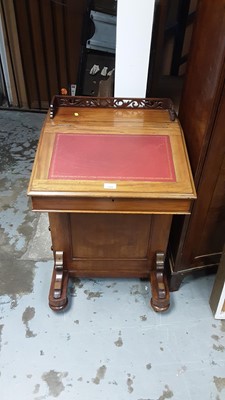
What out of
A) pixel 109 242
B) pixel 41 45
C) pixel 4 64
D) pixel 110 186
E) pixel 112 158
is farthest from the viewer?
pixel 4 64

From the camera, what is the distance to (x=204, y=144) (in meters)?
1.26

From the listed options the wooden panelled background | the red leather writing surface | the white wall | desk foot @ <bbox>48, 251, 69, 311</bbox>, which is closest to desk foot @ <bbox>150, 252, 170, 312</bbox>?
desk foot @ <bbox>48, 251, 69, 311</bbox>

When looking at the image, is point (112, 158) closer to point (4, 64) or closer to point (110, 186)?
point (110, 186)

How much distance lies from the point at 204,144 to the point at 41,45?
237 cm

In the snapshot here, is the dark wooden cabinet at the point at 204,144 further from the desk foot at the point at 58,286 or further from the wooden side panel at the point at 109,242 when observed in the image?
the desk foot at the point at 58,286

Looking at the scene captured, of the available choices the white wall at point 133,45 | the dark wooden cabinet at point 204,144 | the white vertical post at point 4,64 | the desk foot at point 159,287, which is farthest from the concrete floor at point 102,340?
the white vertical post at point 4,64

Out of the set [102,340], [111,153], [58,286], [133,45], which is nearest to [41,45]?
Result: [133,45]

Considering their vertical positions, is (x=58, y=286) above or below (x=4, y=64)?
below

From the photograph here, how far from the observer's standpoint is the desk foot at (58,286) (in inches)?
62.7

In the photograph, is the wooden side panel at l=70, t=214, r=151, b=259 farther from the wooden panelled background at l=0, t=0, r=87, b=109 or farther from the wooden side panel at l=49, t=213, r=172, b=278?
the wooden panelled background at l=0, t=0, r=87, b=109

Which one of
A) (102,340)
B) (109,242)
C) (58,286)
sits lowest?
(102,340)

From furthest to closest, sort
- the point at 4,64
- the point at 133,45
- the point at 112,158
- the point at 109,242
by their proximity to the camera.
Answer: the point at 4,64
the point at 109,242
the point at 133,45
the point at 112,158

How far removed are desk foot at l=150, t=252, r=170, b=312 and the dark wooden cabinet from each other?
6 cm

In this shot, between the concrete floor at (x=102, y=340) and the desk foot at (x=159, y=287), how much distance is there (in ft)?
0.20
